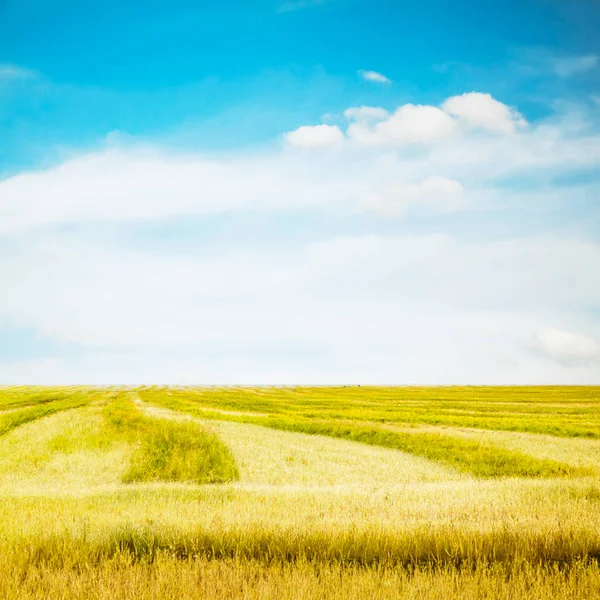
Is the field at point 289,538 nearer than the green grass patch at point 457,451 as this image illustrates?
Yes

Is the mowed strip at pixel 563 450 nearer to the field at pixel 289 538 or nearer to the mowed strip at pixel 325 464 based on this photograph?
the field at pixel 289 538

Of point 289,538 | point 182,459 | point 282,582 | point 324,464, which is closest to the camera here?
point 282,582

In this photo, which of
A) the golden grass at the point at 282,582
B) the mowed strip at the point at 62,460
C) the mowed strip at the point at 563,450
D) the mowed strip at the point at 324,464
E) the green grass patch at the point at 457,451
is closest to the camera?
the golden grass at the point at 282,582

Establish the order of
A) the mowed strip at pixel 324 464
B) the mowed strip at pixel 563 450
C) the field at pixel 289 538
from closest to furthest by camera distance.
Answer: the field at pixel 289 538 → the mowed strip at pixel 324 464 → the mowed strip at pixel 563 450

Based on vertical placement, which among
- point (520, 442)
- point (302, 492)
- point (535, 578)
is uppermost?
point (535, 578)

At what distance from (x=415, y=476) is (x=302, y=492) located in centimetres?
726

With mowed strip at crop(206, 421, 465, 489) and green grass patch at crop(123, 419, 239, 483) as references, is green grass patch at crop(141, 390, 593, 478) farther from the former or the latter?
green grass patch at crop(123, 419, 239, 483)

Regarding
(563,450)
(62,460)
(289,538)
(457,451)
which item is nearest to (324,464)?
(457,451)

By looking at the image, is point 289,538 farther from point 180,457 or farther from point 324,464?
point 324,464

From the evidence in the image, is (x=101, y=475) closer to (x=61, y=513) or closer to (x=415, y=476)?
(x=61, y=513)

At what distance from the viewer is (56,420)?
3097 centimetres

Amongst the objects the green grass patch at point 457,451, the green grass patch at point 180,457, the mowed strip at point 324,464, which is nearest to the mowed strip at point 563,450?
the green grass patch at point 457,451

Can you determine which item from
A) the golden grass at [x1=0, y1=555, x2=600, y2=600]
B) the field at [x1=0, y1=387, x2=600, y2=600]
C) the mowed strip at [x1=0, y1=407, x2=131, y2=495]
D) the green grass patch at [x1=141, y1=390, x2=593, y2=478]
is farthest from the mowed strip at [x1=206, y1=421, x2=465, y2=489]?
the golden grass at [x1=0, y1=555, x2=600, y2=600]

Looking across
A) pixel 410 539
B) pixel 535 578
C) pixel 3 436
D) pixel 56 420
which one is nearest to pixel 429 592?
pixel 535 578
